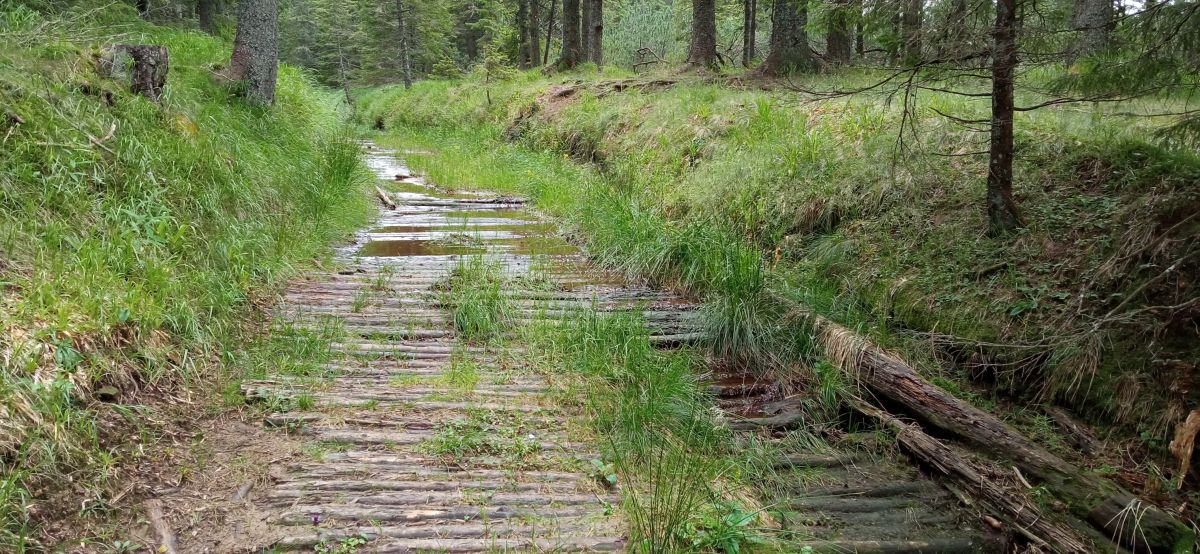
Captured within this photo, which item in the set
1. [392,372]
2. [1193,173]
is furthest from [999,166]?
[392,372]

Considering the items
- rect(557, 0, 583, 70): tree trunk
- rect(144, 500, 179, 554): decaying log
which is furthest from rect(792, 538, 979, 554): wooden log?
rect(557, 0, 583, 70): tree trunk

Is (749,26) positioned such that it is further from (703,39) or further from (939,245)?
(939,245)

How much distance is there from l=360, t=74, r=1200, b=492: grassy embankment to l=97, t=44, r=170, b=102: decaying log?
4.62 m

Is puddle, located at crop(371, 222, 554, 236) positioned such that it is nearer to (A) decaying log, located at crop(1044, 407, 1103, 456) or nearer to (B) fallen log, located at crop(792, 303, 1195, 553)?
(B) fallen log, located at crop(792, 303, 1195, 553)

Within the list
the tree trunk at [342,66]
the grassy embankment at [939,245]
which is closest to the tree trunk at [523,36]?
the tree trunk at [342,66]

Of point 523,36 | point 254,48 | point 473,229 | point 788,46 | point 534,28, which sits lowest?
point 473,229

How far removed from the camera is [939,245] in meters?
5.57

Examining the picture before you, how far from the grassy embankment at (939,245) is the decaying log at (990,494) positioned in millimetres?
620

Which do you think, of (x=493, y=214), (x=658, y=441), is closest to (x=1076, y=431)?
(x=658, y=441)

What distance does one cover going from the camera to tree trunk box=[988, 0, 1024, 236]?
4783mm

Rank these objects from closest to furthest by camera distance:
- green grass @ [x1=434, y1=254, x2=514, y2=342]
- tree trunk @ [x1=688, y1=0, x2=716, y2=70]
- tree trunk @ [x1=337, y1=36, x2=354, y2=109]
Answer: green grass @ [x1=434, y1=254, x2=514, y2=342] < tree trunk @ [x1=688, y1=0, x2=716, y2=70] < tree trunk @ [x1=337, y1=36, x2=354, y2=109]

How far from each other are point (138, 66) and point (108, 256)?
3.21 metres

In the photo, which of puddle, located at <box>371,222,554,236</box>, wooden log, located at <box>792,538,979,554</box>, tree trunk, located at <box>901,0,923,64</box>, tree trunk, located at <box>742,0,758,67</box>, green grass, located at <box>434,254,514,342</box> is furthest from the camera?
tree trunk, located at <box>742,0,758,67</box>

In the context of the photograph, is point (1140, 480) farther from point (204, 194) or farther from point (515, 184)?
point (515, 184)
